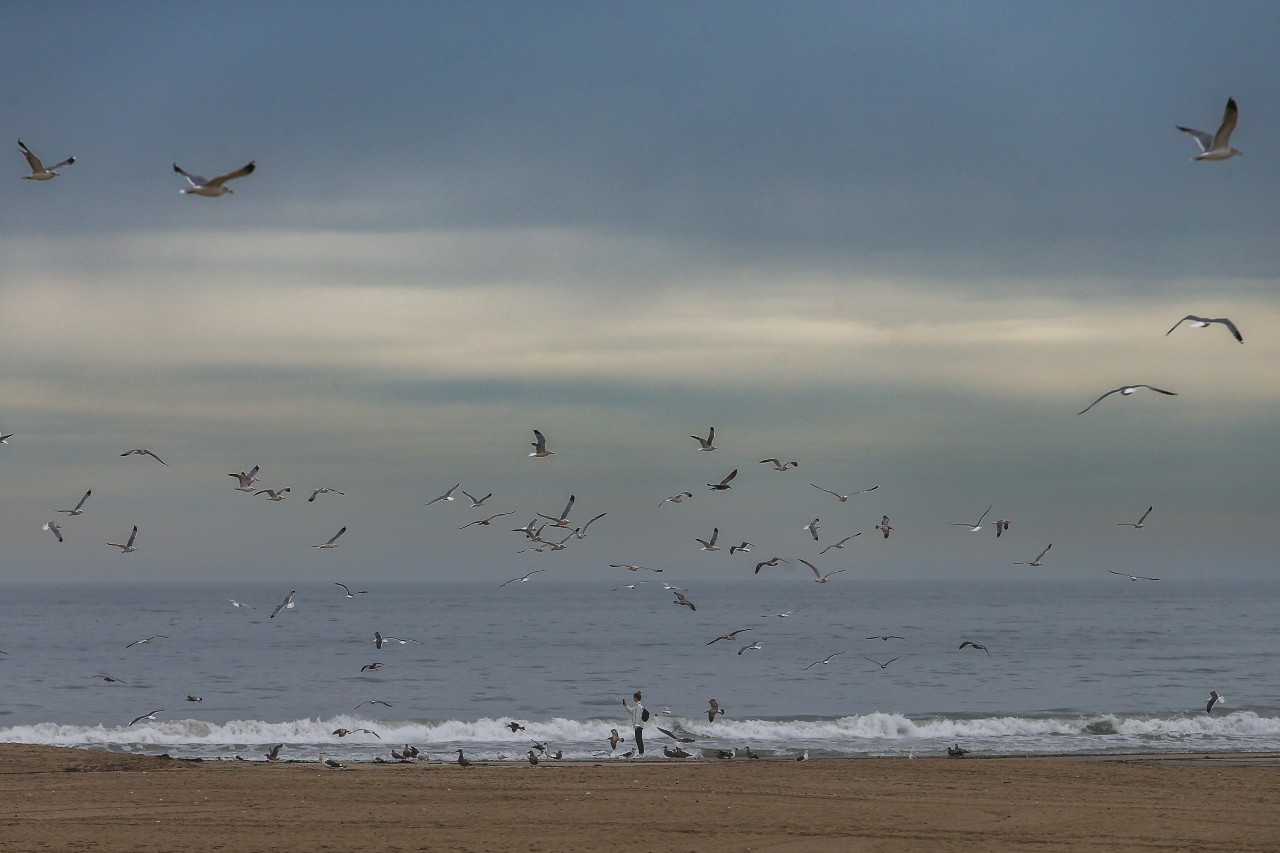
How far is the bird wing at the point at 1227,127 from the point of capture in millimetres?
14273

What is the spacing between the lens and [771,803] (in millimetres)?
19328

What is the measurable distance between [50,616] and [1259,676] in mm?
118070

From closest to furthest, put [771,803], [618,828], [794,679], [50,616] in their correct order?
[618,828] < [771,803] < [794,679] < [50,616]

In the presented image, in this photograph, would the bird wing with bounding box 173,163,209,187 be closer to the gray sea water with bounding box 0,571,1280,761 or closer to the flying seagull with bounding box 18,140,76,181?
the flying seagull with bounding box 18,140,76,181

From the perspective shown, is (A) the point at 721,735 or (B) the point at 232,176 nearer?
(B) the point at 232,176

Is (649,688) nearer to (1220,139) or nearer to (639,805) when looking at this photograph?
(639,805)

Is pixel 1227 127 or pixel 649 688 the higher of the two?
pixel 1227 127

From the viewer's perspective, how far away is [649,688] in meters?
48.5

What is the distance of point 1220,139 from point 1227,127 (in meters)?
0.30

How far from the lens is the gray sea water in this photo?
3288 centimetres

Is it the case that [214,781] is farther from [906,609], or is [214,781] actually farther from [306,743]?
[906,609]

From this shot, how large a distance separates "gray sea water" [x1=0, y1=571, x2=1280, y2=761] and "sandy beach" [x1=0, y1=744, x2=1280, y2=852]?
18.2ft

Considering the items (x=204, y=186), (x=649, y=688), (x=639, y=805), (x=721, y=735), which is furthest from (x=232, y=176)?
(x=649, y=688)

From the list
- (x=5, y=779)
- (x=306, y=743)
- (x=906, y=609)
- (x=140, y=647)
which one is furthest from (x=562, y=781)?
(x=906, y=609)
